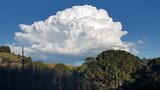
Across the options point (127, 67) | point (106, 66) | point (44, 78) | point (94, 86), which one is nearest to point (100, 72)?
point (106, 66)

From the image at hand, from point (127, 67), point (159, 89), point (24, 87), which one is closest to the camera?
point (24, 87)

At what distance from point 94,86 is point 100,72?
62992mm

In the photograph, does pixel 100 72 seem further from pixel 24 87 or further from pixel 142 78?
pixel 24 87

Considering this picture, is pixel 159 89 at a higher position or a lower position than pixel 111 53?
lower

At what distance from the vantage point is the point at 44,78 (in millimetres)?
13469

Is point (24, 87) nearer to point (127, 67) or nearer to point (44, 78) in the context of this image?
point (44, 78)

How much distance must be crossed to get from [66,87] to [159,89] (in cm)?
4893

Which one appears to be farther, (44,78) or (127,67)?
(127,67)

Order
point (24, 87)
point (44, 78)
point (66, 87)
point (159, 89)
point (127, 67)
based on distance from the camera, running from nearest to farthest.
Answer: point (24, 87) → point (44, 78) → point (66, 87) → point (159, 89) → point (127, 67)

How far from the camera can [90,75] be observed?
7625cm

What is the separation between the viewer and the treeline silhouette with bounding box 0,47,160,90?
39.4ft

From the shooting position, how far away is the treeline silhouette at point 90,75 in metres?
12.0

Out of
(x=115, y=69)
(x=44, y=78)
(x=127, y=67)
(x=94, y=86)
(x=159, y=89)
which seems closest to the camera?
(x=44, y=78)

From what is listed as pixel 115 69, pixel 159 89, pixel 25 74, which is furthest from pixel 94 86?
pixel 115 69
